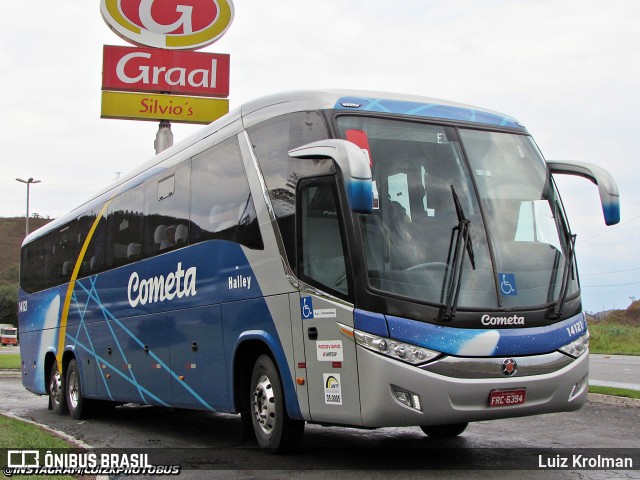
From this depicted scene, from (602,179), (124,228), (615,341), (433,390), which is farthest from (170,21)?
(615,341)

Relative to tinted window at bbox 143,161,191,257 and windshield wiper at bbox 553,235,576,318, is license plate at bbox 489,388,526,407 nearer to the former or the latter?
windshield wiper at bbox 553,235,576,318

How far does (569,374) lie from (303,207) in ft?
9.59

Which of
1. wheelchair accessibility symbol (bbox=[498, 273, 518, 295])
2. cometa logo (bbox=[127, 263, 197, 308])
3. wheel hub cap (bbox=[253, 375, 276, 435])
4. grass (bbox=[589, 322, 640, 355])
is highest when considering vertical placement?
cometa logo (bbox=[127, 263, 197, 308])

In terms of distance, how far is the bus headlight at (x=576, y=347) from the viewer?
8258 millimetres

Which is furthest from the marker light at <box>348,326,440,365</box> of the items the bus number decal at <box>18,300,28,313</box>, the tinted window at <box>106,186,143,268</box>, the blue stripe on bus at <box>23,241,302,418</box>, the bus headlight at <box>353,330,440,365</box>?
the bus number decal at <box>18,300,28,313</box>

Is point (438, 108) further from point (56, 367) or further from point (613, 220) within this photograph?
point (56, 367)

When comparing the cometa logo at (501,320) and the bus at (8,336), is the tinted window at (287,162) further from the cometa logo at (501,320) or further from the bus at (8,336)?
the bus at (8,336)

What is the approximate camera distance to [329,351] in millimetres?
8188

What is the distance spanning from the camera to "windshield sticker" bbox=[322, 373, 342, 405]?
26.5 feet

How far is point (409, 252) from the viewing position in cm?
797

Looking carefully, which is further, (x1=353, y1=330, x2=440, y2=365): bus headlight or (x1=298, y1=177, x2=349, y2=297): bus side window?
(x1=298, y1=177, x2=349, y2=297): bus side window

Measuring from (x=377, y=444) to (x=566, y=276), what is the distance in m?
3.18

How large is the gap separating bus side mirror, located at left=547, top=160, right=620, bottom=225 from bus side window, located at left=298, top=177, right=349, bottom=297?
102 inches

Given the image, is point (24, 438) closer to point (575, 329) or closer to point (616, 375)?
point (575, 329)
